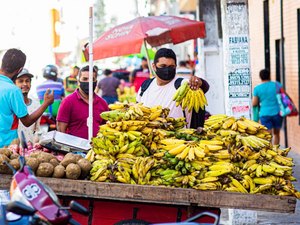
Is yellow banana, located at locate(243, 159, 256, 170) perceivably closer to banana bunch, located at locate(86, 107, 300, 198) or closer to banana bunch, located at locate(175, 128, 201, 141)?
banana bunch, located at locate(86, 107, 300, 198)

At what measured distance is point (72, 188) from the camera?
7.69 metres

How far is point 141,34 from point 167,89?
20.9ft

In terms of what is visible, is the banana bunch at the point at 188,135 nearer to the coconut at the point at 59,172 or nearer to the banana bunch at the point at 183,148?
the banana bunch at the point at 183,148

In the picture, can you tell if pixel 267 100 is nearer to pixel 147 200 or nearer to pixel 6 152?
pixel 6 152

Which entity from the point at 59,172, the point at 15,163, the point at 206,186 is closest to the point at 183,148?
the point at 206,186

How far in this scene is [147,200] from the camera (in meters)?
7.57

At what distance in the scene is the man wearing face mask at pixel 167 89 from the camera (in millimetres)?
9562

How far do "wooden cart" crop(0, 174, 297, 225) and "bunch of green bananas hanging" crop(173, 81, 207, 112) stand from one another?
1.61 m

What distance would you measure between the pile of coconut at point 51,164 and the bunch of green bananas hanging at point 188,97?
1533mm

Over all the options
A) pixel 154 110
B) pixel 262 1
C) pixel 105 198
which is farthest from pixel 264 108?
pixel 105 198

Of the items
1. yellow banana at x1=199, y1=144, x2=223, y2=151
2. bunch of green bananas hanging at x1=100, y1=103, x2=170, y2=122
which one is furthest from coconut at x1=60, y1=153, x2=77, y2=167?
yellow banana at x1=199, y1=144, x2=223, y2=151

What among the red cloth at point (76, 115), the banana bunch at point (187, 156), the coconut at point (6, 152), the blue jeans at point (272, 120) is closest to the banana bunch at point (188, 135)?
the banana bunch at point (187, 156)

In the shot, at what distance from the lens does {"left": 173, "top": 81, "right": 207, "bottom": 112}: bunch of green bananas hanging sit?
30.3 feet

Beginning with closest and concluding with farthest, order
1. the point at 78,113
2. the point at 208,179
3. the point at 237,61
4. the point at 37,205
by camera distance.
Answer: the point at 37,205
the point at 208,179
the point at 78,113
the point at 237,61
